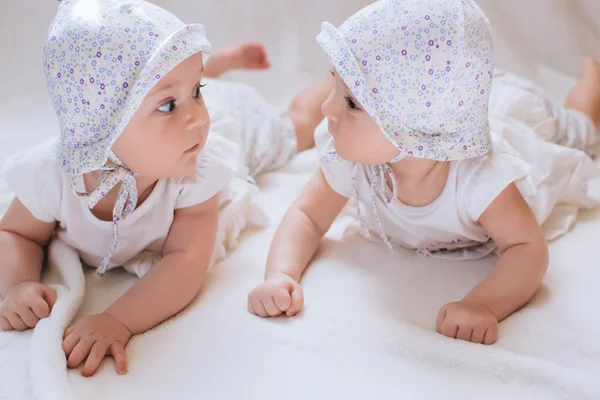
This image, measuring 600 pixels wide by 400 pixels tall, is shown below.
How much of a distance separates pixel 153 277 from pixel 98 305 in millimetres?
111

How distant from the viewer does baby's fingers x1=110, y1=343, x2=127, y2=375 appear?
0.99 metres

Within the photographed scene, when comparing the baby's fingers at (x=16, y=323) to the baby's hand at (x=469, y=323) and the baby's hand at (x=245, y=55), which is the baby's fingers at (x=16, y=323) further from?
the baby's hand at (x=245, y=55)

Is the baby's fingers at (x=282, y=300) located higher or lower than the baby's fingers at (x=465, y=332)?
lower

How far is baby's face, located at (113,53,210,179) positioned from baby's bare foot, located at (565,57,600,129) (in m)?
1.04

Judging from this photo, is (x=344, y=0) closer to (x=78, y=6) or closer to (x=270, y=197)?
(x=270, y=197)

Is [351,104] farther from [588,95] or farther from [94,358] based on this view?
[588,95]

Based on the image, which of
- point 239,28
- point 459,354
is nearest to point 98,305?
point 459,354

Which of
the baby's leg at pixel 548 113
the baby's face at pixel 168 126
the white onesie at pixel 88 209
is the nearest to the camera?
the baby's face at pixel 168 126

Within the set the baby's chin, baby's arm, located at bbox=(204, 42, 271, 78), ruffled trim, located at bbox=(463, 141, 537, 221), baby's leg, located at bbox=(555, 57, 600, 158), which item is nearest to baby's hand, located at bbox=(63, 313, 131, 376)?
the baby's chin

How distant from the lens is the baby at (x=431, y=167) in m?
1.03

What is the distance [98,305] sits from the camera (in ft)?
3.81

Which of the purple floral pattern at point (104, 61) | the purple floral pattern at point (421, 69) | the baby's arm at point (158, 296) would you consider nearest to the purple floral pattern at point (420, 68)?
the purple floral pattern at point (421, 69)

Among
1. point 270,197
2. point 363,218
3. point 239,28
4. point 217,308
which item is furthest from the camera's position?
point 239,28

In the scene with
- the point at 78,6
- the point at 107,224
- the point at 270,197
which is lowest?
the point at 270,197
